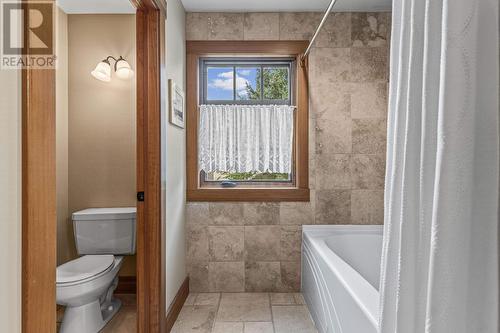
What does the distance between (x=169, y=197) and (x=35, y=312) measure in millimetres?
1468

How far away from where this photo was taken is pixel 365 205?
2812mm

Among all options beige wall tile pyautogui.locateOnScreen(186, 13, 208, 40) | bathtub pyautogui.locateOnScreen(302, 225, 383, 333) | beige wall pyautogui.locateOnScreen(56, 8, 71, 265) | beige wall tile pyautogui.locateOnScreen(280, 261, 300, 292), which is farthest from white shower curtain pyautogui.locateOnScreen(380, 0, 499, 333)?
beige wall pyautogui.locateOnScreen(56, 8, 71, 265)

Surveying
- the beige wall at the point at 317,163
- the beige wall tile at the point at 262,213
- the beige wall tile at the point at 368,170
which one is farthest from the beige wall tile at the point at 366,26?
the beige wall tile at the point at 262,213

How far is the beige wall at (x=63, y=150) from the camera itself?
2.78 m

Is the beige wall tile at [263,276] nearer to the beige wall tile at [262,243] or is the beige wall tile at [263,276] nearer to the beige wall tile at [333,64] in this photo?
the beige wall tile at [262,243]

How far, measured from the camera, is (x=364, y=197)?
9.22 feet

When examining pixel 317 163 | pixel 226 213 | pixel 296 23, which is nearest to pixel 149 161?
pixel 226 213

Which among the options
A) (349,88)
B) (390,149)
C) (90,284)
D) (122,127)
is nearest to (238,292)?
(90,284)

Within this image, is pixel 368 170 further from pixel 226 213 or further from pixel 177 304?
pixel 177 304

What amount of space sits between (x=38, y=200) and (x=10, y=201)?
0.21 ft

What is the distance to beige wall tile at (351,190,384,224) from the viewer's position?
2809mm

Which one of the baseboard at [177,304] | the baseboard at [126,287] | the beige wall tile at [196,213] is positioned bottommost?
the baseboard at [126,287]

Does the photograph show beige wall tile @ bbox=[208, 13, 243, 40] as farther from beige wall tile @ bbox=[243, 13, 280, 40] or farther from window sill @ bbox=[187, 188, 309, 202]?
window sill @ bbox=[187, 188, 309, 202]

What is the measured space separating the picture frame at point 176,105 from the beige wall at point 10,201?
4.74ft
